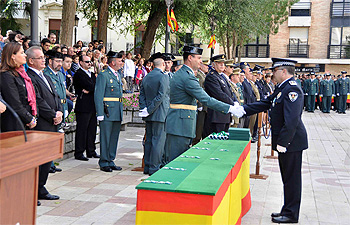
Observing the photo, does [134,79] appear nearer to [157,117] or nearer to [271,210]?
[157,117]

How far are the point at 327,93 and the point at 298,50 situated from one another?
20506 mm

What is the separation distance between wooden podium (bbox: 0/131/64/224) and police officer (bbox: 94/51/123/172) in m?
5.22

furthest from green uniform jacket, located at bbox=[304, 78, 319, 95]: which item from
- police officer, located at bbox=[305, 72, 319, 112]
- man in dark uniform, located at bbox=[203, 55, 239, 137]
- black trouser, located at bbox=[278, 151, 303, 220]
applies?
black trouser, located at bbox=[278, 151, 303, 220]

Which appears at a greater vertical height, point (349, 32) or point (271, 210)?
point (349, 32)

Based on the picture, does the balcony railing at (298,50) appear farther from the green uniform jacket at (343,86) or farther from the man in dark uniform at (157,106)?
the man in dark uniform at (157,106)

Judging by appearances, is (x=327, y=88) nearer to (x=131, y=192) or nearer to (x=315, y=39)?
(x=315, y=39)

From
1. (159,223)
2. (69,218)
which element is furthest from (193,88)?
(159,223)

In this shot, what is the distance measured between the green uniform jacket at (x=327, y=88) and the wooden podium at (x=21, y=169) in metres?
28.1

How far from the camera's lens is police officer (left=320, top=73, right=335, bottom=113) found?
98.1 feet

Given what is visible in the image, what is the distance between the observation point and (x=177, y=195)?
3688mm

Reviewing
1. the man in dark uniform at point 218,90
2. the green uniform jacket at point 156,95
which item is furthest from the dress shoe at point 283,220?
the man in dark uniform at point 218,90

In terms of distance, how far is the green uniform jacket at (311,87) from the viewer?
3055 cm

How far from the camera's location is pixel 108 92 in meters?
9.08

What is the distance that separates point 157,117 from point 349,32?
4474 centimetres
